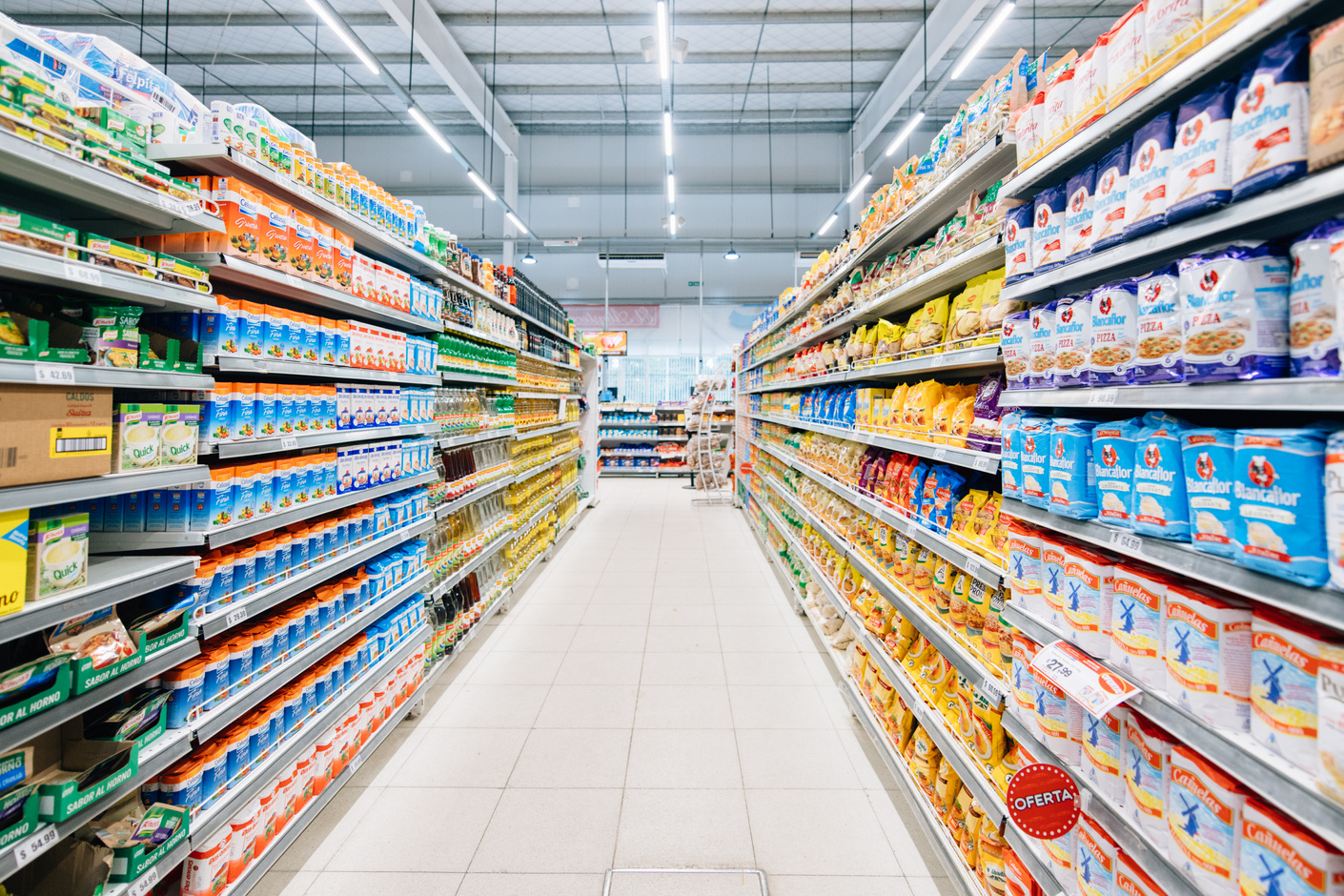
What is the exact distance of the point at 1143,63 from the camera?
1076mm

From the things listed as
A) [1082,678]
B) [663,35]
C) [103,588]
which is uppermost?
[663,35]

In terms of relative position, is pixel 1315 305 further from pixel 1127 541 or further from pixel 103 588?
pixel 103 588

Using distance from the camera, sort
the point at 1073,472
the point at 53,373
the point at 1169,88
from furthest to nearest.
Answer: the point at 1073,472 → the point at 53,373 → the point at 1169,88

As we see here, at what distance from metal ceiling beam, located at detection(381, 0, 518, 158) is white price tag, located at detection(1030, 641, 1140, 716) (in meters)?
8.73

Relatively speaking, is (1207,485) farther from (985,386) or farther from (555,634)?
(555,634)

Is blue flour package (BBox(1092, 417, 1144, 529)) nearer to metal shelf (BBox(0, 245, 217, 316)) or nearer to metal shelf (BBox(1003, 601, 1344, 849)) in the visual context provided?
metal shelf (BBox(1003, 601, 1344, 849))

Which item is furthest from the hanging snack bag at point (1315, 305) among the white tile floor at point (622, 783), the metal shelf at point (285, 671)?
the metal shelf at point (285, 671)

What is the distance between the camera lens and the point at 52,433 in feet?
3.84

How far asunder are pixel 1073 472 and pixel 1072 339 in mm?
304

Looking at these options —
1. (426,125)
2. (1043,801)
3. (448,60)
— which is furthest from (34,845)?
(448,60)

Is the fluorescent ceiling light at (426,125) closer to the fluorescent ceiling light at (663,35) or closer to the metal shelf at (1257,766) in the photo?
the fluorescent ceiling light at (663,35)

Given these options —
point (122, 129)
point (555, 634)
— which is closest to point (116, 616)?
point (122, 129)

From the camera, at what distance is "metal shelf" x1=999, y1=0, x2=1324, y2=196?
831 millimetres

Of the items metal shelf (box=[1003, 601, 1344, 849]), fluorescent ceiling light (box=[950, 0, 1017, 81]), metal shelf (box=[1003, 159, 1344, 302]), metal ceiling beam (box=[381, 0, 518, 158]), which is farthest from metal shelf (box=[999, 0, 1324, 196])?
metal ceiling beam (box=[381, 0, 518, 158])
